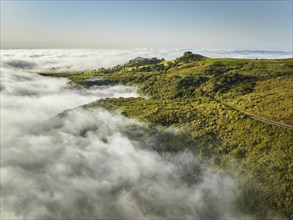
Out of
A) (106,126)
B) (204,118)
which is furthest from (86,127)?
(204,118)

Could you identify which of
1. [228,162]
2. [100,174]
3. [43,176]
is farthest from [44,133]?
[228,162]

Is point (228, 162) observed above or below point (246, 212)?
above

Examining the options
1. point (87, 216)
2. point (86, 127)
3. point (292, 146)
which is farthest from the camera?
point (86, 127)

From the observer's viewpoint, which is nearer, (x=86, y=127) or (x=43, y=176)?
(x=43, y=176)

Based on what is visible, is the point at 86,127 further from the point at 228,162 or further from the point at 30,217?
the point at 228,162

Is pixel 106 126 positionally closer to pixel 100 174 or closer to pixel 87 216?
pixel 100 174

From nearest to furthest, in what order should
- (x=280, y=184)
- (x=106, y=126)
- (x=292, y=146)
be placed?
(x=280, y=184), (x=292, y=146), (x=106, y=126)

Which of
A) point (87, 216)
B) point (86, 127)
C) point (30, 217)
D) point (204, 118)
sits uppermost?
point (204, 118)
